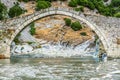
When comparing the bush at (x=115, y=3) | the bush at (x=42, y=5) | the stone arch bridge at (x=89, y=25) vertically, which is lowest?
the stone arch bridge at (x=89, y=25)

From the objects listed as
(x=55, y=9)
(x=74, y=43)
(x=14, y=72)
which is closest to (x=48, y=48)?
(x=74, y=43)

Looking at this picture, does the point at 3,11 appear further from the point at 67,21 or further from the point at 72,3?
the point at 72,3

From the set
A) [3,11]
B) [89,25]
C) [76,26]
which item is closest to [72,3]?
[76,26]

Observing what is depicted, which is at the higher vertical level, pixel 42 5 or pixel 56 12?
pixel 42 5

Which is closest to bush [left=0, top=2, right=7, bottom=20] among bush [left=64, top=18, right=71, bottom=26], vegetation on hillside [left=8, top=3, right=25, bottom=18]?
vegetation on hillside [left=8, top=3, right=25, bottom=18]

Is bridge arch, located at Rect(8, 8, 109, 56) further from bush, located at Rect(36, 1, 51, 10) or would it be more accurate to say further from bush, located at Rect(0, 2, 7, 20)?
bush, located at Rect(36, 1, 51, 10)

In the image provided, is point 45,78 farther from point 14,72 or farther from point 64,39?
point 64,39

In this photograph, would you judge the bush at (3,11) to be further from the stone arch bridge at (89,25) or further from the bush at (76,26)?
the stone arch bridge at (89,25)

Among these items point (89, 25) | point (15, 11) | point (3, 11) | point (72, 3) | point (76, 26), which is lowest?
point (89, 25)

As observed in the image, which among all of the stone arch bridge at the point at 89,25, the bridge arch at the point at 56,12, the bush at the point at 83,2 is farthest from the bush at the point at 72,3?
the stone arch bridge at the point at 89,25
